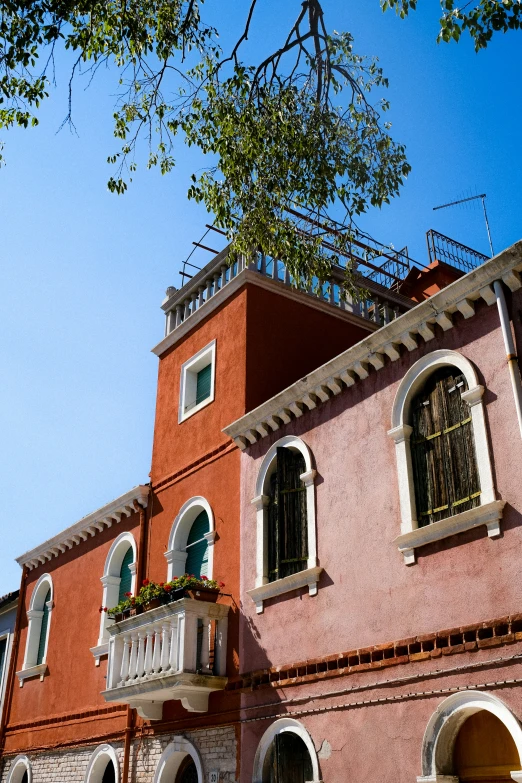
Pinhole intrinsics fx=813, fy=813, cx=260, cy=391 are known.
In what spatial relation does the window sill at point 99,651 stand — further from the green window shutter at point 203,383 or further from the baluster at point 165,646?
the green window shutter at point 203,383

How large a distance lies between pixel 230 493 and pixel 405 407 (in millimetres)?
4005

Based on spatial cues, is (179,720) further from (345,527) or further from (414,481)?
(414,481)

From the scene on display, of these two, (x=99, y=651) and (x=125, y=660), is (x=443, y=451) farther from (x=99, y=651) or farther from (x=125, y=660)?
(x=99, y=651)

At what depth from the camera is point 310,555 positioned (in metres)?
10.6

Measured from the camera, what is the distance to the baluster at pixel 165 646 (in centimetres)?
1148

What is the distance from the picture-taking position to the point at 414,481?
9.35 m

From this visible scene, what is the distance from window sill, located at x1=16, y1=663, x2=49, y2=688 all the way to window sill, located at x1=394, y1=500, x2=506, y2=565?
11019 millimetres

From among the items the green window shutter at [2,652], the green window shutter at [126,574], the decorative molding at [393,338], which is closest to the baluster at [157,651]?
the decorative molding at [393,338]

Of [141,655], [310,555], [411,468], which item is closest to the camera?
[411,468]

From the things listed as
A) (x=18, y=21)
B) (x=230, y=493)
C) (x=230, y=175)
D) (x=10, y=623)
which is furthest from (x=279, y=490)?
(x=10, y=623)

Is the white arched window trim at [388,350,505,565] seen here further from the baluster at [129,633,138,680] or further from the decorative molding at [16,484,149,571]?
the decorative molding at [16,484,149,571]

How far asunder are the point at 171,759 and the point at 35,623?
767 cm

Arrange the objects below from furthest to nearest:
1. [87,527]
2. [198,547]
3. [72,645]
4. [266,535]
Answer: [87,527] → [72,645] → [198,547] → [266,535]

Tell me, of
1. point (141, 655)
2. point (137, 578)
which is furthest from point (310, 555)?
point (137, 578)
